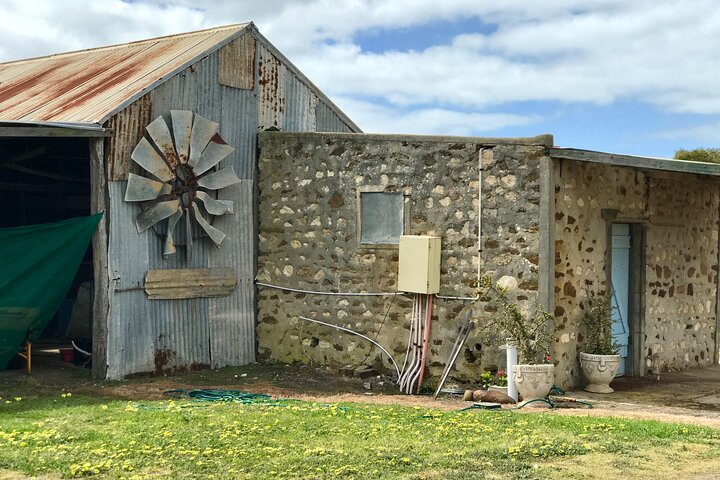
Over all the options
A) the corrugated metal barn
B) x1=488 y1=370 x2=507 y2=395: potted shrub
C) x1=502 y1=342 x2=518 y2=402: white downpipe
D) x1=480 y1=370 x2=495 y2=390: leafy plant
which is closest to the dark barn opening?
the corrugated metal barn

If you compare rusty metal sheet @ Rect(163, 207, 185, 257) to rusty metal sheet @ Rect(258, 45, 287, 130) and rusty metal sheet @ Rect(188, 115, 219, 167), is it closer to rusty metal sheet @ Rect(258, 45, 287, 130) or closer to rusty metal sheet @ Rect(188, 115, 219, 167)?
rusty metal sheet @ Rect(188, 115, 219, 167)

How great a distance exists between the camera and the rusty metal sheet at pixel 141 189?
38.3 ft

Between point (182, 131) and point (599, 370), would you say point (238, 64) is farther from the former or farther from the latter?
point (599, 370)

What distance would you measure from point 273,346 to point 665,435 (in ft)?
20.1

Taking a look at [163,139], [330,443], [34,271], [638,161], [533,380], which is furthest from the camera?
[163,139]

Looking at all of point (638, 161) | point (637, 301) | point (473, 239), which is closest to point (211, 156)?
point (473, 239)

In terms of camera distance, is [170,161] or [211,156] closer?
[170,161]

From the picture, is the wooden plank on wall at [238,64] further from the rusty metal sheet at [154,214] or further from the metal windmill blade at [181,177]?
the rusty metal sheet at [154,214]

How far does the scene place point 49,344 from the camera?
47.7ft

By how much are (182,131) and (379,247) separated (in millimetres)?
2842

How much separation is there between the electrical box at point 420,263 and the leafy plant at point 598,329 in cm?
190

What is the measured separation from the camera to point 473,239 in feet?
38.3

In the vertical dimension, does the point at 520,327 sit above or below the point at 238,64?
below

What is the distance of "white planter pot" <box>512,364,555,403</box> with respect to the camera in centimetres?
1066
